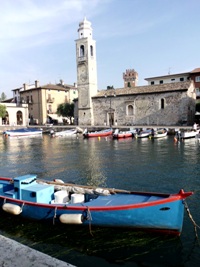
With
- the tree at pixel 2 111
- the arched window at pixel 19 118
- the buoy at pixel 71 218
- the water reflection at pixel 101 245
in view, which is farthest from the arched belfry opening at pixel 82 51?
the buoy at pixel 71 218

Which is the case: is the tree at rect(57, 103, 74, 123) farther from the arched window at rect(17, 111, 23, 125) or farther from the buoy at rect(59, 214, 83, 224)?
the buoy at rect(59, 214, 83, 224)

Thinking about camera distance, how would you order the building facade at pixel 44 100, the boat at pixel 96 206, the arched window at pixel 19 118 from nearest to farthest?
the boat at pixel 96 206 < the building facade at pixel 44 100 < the arched window at pixel 19 118

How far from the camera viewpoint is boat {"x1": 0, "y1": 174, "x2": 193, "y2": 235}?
7223 millimetres

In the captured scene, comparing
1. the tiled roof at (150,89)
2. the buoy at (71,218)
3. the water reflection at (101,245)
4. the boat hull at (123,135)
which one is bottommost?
the water reflection at (101,245)

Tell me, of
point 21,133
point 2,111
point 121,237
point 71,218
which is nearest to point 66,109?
point 2,111

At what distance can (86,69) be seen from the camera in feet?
168

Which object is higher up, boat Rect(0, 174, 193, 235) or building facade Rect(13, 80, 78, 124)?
building facade Rect(13, 80, 78, 124)

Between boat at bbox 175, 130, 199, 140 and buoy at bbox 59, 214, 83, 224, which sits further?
boat at bbox 175, 130, 199, 140

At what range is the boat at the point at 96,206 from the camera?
23.7ft

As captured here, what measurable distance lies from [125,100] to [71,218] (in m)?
41.4

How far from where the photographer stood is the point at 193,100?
4466 cm

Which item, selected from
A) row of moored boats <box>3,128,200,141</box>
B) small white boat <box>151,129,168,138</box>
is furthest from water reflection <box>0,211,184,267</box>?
small white boat <box>151,129,168,138</box>

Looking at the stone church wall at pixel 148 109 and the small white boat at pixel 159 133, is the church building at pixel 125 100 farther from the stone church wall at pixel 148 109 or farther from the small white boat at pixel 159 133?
the small white boat at pixel 159 133

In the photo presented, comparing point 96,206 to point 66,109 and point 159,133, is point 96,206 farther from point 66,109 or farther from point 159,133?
point 66,109
